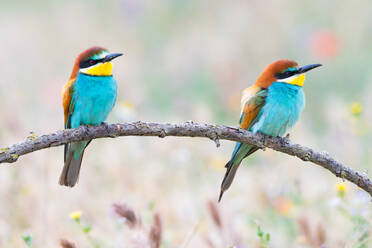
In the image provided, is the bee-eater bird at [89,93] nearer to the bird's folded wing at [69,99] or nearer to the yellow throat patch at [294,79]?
the bird's folded wing at [69,99]

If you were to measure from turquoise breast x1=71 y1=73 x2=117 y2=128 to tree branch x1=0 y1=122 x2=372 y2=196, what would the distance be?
65cm

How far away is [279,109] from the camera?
327 centimetres

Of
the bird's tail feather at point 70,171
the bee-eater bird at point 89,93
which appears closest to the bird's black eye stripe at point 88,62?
the bee-eater bird at point 89,93

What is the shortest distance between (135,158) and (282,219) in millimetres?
1125

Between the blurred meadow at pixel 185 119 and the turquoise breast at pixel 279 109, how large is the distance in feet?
0.97

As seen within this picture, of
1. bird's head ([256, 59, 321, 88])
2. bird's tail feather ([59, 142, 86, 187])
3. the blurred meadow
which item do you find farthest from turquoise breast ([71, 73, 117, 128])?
bird's head ([256, 59, 321, 88])

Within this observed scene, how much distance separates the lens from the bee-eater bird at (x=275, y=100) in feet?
10.7

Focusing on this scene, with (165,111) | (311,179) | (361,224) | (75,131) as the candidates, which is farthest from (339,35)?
(75,131)

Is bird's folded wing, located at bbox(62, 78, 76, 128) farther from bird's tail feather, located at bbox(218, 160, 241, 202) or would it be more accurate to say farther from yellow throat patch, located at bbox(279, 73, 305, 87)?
yellow throat patch, located at bbox(279, 73, 305, 87)

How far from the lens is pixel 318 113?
20.7ft

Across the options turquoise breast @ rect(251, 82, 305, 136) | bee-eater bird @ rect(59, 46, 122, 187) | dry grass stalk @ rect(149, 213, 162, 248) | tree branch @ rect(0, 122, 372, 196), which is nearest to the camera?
tree branch @ rect(0, 122, 372, 196)

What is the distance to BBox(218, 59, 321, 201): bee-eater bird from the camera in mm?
3258

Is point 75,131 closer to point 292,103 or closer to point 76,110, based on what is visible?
point 76,110

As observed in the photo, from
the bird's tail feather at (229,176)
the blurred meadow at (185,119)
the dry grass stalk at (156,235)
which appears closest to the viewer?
the dry grass stalk at (156,235)
